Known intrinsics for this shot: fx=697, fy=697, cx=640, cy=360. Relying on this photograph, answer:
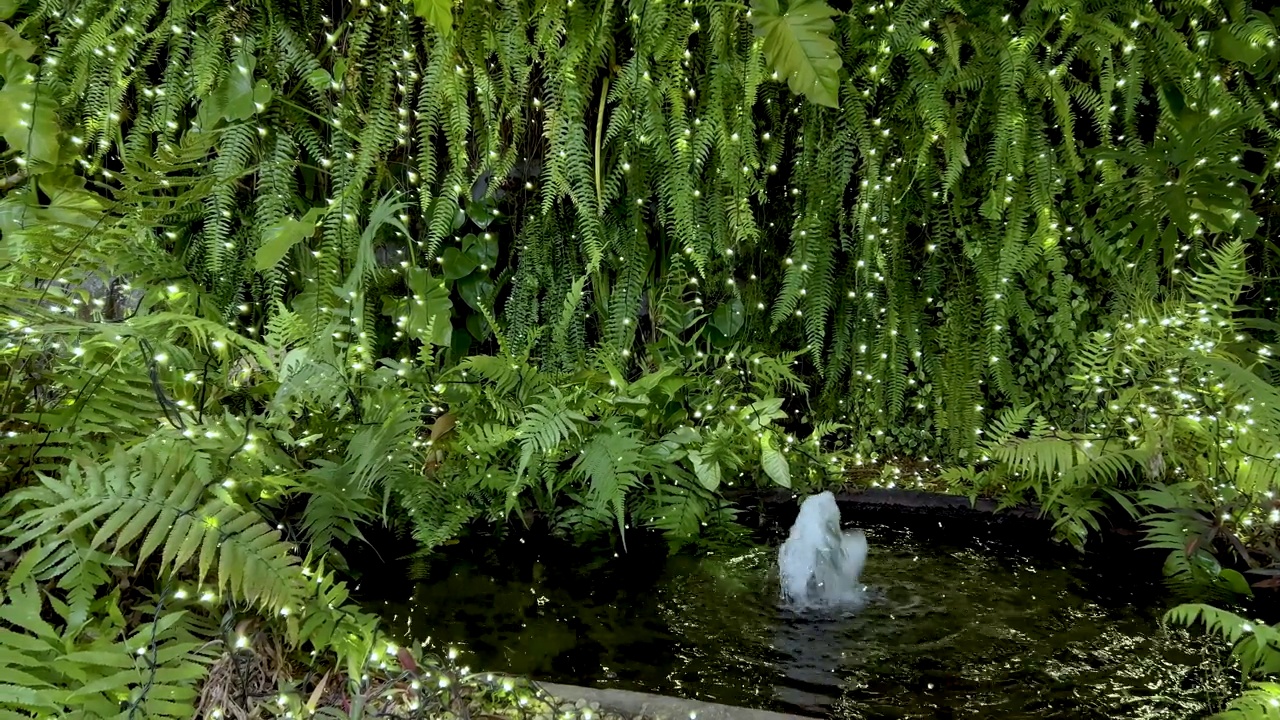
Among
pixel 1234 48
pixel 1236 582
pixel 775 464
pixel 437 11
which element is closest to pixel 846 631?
pixel 775 464

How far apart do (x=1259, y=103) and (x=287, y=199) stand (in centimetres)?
441

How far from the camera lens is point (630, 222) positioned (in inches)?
130

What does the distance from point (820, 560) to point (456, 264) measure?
6.75ft

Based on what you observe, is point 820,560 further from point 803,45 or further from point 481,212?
point 481,212

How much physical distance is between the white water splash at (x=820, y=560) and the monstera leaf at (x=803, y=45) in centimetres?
151

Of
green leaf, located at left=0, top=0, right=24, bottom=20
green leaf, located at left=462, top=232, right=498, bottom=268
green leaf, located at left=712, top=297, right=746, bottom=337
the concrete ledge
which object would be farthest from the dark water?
green leaf, located at left=0, top=0, right=24, bottom=20

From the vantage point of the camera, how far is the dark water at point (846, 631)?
180 centimetres

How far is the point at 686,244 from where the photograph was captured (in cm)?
309

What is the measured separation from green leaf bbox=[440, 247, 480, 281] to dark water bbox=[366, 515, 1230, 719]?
51.5 inches

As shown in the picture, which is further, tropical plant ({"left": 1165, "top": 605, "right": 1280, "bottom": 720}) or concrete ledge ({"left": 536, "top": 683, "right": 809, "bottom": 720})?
concrete ledge ({"left": 536, "top": 683, "right": 809, "bottom": 720})

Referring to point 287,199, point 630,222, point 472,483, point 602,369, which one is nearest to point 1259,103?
point 630,222

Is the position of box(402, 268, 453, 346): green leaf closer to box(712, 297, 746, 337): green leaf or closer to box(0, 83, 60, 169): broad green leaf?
box(712, 297, 746, 337): green leaf

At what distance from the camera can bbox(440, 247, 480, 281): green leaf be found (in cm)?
326

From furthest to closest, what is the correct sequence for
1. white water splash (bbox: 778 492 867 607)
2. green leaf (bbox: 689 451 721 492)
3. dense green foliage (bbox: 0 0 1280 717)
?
green leaf (bbox: 689 451 721 492)
dense green foliage (bbox: 0 0 1280 717)
white water splash (bbox: 778 492 867 607)
